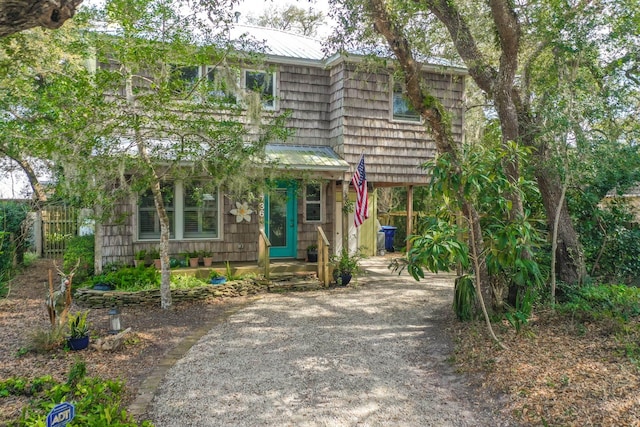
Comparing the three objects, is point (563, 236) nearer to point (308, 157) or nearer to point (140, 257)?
point (308, 157)

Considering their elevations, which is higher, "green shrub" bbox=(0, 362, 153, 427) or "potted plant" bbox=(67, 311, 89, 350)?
"potted plant" bbox=(67, 311, 89, 350)

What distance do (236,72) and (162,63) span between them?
117cm

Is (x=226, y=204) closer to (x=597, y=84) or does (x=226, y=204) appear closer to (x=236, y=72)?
(x=236, y=72)

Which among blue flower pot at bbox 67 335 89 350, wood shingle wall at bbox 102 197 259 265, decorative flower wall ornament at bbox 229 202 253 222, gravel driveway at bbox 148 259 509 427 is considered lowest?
gravel driveway at bbox 148 259 509 427

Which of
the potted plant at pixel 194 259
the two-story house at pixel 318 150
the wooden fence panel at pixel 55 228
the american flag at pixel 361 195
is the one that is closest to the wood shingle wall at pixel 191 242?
the two-story house at pixel 318 150

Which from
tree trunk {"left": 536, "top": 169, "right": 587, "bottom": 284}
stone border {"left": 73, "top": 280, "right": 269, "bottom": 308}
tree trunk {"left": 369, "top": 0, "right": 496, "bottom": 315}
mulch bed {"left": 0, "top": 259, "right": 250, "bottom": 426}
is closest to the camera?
mulch bed {"left": 0, "top": 259, "right": 250, "bottom": 426}

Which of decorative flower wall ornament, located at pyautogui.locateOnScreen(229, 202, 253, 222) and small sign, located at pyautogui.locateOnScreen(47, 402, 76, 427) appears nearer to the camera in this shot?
small sign, located at pyautogui.locateOnScreen(47, 402, 76, 427)

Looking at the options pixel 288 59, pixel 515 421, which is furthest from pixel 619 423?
pixel 288 59

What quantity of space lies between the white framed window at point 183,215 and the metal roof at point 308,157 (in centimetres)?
166

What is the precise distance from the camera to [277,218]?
1145 cm

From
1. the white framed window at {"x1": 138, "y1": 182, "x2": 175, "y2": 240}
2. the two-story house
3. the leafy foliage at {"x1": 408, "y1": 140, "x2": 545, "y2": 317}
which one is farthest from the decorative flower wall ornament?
the leafy foliage at {"x1": 408, "y1": 140, "x2": 545, "y2": 317}

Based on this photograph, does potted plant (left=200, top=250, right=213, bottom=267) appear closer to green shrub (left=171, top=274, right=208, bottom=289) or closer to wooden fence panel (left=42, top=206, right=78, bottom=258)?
green shrub (left=171, top=274, right=208, bottom=289)

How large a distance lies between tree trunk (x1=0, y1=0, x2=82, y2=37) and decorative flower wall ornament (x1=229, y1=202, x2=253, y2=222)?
8.15 metres

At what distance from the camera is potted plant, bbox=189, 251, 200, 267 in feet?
32.7
